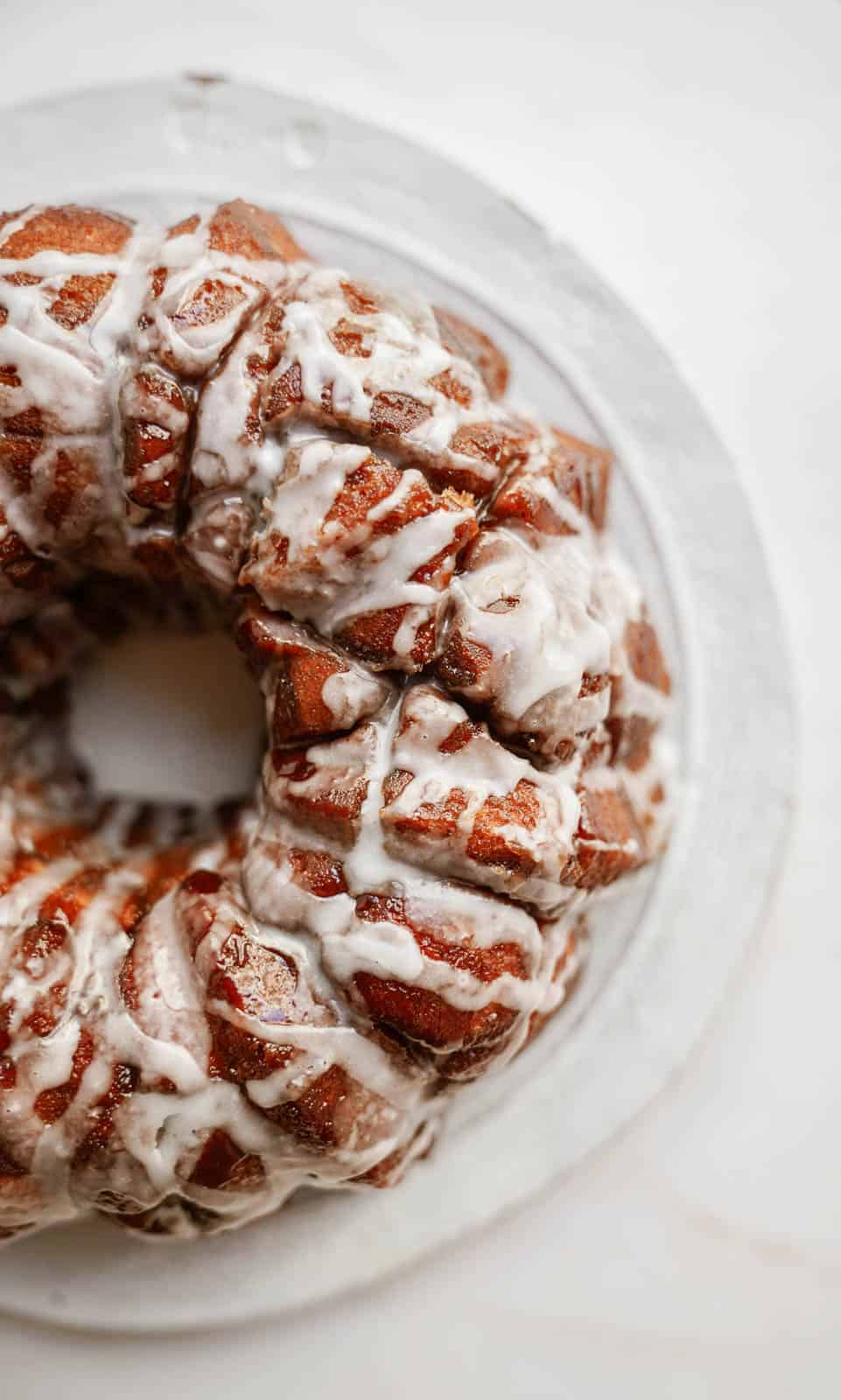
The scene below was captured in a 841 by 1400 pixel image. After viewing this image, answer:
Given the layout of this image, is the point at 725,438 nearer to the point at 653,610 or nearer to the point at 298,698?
the point at 653,610


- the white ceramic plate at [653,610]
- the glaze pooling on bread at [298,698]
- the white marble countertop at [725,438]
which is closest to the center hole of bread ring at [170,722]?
the glaze pooling on bread at [298,698]

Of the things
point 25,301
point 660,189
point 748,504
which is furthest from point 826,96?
point 25,301

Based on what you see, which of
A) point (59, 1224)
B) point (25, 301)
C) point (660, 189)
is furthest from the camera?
point (660, 189)

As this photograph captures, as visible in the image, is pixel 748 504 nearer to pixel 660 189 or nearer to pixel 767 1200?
pixel 660 189

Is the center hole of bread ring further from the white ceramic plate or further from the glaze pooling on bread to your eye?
the white ceramic plate

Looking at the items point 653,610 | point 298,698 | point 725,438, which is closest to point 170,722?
point 298,698

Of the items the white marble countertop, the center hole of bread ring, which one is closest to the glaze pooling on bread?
the center hole of bread ring

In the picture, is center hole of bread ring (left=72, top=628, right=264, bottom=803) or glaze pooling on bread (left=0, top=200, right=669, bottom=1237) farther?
center hole of bread ring (left=72, top=628, right=264, bottom=803)
